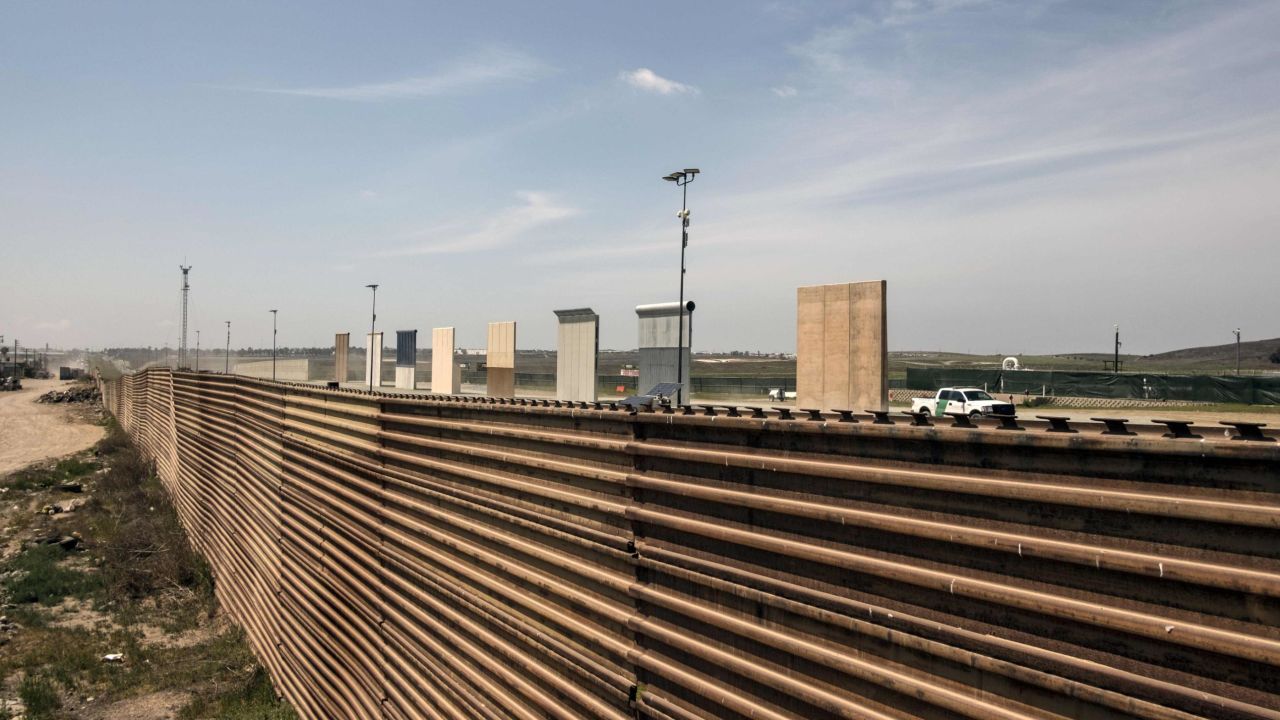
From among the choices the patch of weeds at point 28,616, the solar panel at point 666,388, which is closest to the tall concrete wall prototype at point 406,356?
the patch of weeds at point 28,616

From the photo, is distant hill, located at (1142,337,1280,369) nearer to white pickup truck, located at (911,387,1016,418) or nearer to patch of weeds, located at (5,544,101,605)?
white pickup truck, located at (911,387,1016,418)

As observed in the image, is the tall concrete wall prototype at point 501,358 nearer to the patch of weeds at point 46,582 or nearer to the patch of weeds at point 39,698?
the patch of weeds at point 46,582

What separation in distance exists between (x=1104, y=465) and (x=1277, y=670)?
0.80 meters

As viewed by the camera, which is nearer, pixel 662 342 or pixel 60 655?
pixel 60 655

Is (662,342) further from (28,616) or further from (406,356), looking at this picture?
(406,356)

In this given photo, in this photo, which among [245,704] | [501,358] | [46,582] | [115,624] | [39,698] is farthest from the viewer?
[501,358]

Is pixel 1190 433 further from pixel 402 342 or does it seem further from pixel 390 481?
pixel 402 342

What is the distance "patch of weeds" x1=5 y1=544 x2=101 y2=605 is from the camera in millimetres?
16734

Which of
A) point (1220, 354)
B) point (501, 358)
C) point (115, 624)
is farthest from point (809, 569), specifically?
point (1220, 354)

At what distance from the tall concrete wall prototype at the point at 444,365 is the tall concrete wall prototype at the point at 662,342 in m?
9.83

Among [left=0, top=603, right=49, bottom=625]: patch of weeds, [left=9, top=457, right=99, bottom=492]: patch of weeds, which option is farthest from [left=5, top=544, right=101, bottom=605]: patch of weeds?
[left=9, top=457, right=99, bottom=492]: patch of weeds

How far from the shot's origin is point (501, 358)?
2595cm

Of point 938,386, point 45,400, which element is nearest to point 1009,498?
point 938,386

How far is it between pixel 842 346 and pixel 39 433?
198 feet
